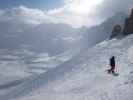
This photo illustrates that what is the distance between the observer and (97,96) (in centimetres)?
2553

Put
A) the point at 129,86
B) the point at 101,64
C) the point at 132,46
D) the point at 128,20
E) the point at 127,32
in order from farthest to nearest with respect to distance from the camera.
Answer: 1. the point at 128,20
2. the point at 127,32
3. the point at 132,46
4. the point at 101,64
5. the point at 129,86

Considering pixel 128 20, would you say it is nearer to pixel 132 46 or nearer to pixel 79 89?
pixel 132 46

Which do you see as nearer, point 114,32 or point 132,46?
point 132,46

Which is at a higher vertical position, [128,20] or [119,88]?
[128,20]

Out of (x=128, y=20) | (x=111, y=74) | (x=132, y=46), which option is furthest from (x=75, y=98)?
(x=128, y=20)

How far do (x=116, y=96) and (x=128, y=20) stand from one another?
6177 centimetres

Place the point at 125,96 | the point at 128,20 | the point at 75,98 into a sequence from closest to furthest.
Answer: the point at 125,96, the point at 75,98, the point at 128,20

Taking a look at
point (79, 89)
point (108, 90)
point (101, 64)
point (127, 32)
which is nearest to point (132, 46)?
point (101, 64)

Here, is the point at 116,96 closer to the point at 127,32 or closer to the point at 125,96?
the point at 125,96

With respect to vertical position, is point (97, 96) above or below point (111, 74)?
below

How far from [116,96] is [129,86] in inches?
94.4

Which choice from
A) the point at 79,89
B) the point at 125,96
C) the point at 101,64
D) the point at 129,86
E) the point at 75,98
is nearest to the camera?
the point at 125,96

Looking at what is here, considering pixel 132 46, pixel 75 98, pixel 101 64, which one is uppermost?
pixel 132 46

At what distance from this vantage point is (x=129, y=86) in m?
25.5
